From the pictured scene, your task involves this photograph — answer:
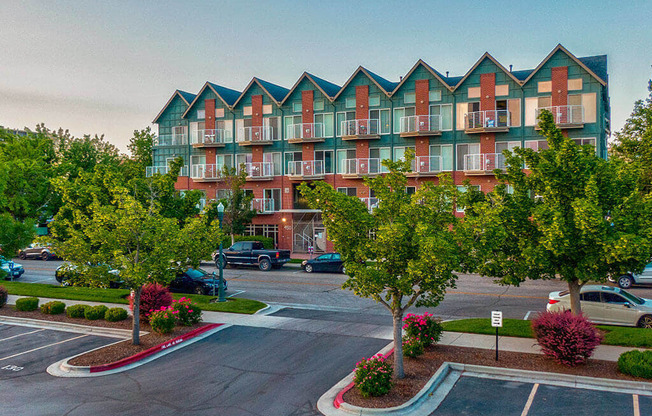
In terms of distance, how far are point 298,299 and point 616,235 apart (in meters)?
14.4

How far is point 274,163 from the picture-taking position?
46.4 meters

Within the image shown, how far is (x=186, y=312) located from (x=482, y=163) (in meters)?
28.5

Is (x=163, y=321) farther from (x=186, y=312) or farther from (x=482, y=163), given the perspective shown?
(x=482, y=163)

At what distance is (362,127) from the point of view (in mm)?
42875

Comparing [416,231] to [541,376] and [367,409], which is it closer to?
[367,409]

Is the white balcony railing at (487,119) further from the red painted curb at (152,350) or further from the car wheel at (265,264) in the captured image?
the red painted curb at (152,350)

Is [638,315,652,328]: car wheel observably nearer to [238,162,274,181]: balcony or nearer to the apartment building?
the apartment building

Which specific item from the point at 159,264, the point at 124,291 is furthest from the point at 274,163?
the point at 159,264

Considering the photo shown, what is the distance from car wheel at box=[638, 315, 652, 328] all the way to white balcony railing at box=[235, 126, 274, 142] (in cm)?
3437

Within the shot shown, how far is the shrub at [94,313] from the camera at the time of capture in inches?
749

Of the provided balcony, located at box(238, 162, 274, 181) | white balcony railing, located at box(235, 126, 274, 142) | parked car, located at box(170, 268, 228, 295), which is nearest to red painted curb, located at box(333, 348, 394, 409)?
parked car, located at box(170, 268, 228, 295)

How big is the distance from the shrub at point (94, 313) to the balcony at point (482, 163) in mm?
28819

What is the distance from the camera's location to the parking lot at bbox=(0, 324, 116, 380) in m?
Result: 14.1

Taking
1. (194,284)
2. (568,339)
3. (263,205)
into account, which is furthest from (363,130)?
(568,339)
